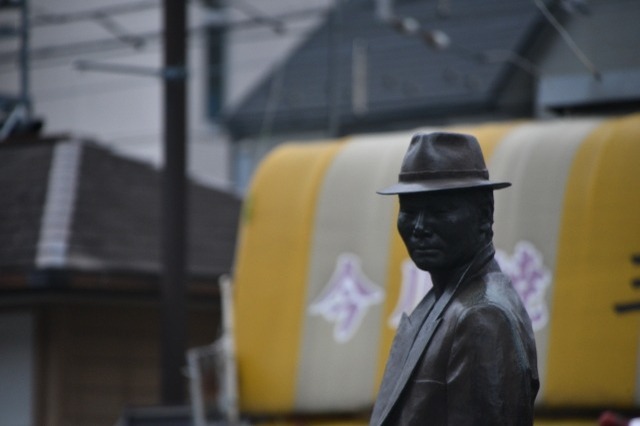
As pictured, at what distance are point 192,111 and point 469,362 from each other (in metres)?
20.6

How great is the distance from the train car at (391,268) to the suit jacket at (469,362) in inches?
193

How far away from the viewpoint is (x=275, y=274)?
Result: 1105 centimetres

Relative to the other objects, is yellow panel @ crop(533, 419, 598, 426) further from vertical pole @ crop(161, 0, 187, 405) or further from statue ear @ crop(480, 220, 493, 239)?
statue ear @ crop(480, 220, 493, 239)

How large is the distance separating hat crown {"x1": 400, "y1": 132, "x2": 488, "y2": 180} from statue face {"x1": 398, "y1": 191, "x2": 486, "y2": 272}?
0.08 m

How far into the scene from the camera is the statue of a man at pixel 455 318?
13.5 ft

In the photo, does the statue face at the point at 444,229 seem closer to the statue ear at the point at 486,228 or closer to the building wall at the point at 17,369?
the statue ear at the point at 486,228

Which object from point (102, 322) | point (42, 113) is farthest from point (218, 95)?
point (102, 322)

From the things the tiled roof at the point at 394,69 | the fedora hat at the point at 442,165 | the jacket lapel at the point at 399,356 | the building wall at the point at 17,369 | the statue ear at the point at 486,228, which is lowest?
the building wall at the point at 17,369

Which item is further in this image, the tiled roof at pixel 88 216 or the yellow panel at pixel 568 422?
the tiled roof at pixel 88 216

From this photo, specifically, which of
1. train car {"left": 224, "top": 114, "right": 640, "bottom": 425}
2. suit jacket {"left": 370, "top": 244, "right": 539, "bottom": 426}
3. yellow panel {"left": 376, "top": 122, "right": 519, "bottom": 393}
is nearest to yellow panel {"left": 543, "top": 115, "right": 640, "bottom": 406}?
train car {"left": 224, "top": 114, "right": 640, "bottom": 425}

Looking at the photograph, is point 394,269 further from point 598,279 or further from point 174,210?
point 174,210

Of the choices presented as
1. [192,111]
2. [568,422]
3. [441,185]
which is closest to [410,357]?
[441,185]

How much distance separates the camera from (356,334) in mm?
10508

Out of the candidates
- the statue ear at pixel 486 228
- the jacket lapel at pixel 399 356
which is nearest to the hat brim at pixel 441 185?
the statue ear at pixel 486 228
